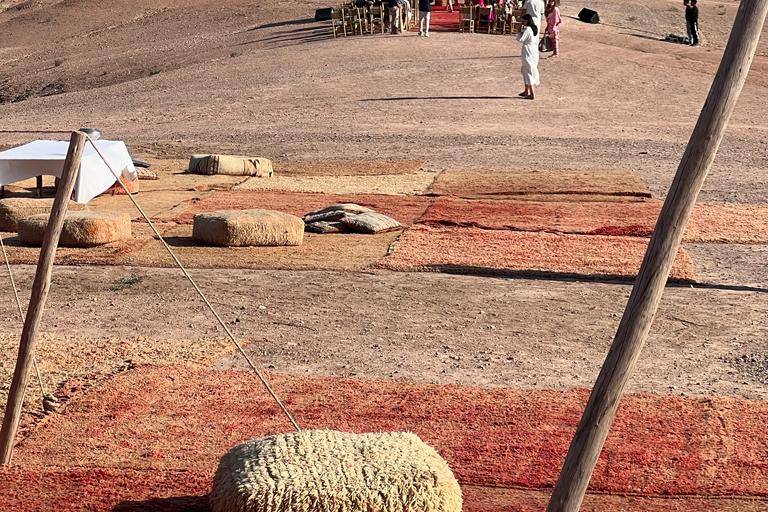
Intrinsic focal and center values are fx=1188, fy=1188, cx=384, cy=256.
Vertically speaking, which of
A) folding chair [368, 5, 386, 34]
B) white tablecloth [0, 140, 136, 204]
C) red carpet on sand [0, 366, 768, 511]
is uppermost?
white tablecloth [0, 140, 136, 204]

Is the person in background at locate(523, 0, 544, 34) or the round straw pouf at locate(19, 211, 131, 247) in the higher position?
the person in background at locate(523, 0, 544, 34)

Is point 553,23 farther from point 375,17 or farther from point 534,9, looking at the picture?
point 375,17

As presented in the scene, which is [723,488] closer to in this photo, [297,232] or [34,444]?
[34,444]

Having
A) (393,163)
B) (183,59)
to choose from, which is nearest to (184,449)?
(393,163)

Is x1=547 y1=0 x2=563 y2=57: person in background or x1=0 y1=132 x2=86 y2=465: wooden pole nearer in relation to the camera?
x1=0 y1=132 x2=86 y2=465: wooden pole

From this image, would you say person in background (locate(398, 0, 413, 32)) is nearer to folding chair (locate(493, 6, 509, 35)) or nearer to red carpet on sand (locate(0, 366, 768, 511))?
folding chair (locate(493, 6, 509, 35))

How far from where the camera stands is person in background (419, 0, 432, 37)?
114ft

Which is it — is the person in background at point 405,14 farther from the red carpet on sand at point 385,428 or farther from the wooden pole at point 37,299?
the wooden pole at point 37,299

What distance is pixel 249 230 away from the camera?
13125 mm

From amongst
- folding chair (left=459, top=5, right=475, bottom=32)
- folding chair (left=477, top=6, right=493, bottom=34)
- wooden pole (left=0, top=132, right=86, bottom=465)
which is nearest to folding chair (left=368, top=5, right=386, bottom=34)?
folding chair (left=459, top=5, right=475, bottom=32)

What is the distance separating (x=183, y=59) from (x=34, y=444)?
31648 millimetres

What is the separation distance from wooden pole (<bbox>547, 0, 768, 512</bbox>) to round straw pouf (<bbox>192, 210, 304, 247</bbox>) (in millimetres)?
8697

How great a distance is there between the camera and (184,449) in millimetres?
6844

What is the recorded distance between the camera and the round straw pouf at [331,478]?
5.41 meters
